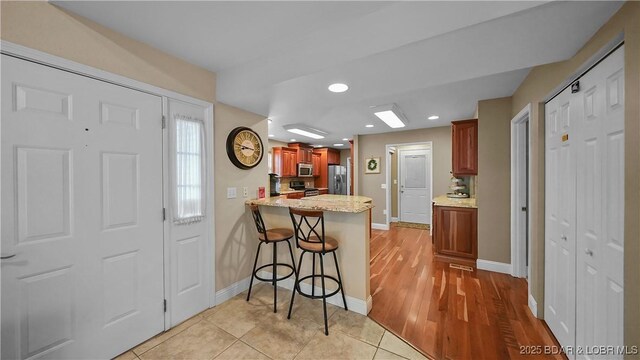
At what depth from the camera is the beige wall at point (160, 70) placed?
4.43ft

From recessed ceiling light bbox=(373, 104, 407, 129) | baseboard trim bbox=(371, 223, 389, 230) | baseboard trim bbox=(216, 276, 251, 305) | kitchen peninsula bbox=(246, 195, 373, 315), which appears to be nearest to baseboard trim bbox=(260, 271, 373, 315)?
kitchen peninsula bbox=(246, 195, 373, 315)

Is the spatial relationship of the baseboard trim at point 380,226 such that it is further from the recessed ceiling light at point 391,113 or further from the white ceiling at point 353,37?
the white ceiling at point 353,37

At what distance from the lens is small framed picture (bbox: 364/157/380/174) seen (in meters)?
5.71

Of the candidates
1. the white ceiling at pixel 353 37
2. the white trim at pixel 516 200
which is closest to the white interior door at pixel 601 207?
the white ceiling at pixel 353 37

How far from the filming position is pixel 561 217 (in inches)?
69.7

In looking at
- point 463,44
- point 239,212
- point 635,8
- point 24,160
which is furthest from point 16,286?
point 635,8

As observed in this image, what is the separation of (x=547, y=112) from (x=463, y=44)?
49.5 inches

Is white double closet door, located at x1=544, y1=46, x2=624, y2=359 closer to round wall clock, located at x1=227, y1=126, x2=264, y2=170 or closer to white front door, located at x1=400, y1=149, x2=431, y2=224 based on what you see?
round wall clock, located at x1=227, y1=126, x2=264, y2=170

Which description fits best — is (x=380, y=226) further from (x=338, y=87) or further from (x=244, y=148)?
(x=338, y=87)

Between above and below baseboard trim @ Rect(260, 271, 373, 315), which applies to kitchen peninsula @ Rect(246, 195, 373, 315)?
above

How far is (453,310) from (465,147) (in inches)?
93.5

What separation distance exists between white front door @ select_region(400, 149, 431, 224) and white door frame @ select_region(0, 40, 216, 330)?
542 centimetres

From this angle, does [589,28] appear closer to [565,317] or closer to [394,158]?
[565,317]

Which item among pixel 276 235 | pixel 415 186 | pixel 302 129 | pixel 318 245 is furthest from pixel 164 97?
pixel 415 186
